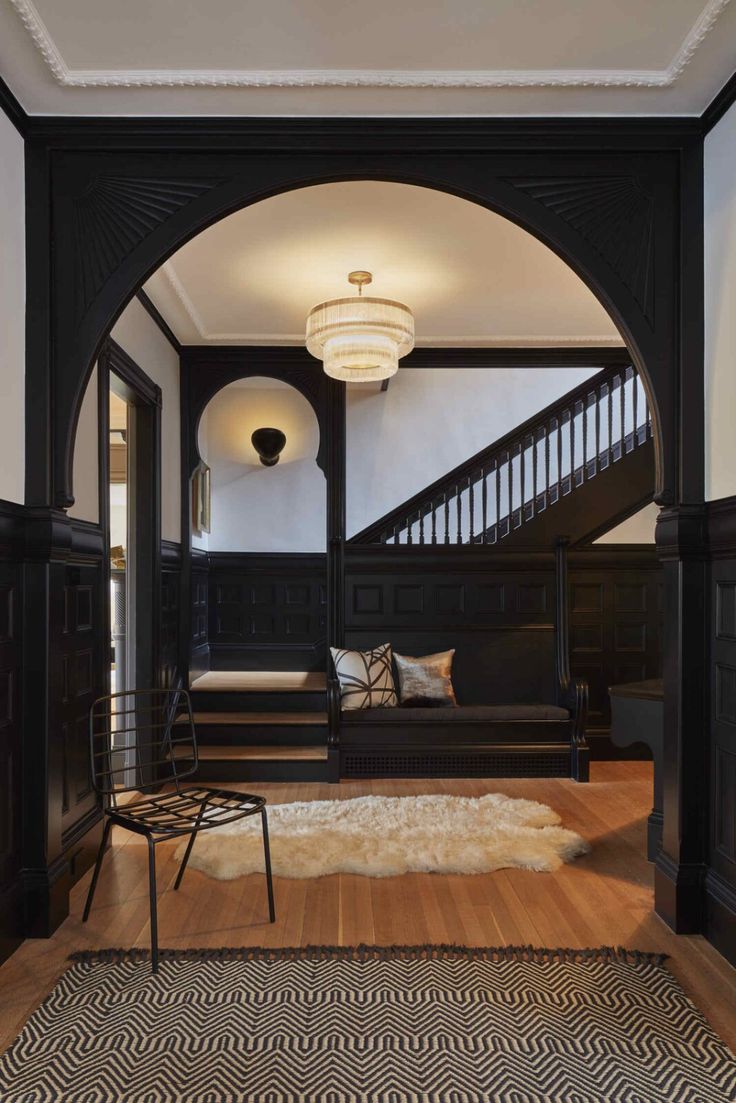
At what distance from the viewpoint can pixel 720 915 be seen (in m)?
3.08

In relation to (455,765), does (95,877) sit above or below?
above

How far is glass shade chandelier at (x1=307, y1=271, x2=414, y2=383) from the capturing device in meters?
4.42

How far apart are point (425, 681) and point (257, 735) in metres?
1.32

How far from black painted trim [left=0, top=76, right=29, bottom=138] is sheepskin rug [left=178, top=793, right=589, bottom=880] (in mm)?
3347

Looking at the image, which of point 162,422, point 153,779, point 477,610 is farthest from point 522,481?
point 153,779

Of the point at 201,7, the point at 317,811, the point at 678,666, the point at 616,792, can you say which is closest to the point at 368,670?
the point at 317,811

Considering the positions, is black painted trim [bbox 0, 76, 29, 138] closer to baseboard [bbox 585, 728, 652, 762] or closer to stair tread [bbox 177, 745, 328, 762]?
stair tread [bbox 177, 745, 328, 762]

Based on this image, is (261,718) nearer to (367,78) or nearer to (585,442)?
(585,442)

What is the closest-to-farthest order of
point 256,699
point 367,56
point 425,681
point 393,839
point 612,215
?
point 367,56
point 612,215
point 393,839
point 425,681
point 256,699

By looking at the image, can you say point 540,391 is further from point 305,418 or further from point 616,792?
point 616,792

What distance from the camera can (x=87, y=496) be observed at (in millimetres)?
4270

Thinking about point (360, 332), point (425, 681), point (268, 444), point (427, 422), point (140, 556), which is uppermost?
point (427, 422)

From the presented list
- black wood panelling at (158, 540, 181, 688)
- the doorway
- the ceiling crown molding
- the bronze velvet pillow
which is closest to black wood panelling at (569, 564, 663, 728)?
the bronze velvet pillow

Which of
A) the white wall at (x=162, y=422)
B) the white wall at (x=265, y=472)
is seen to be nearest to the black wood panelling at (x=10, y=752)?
the white wall at (x=162, y=422)
